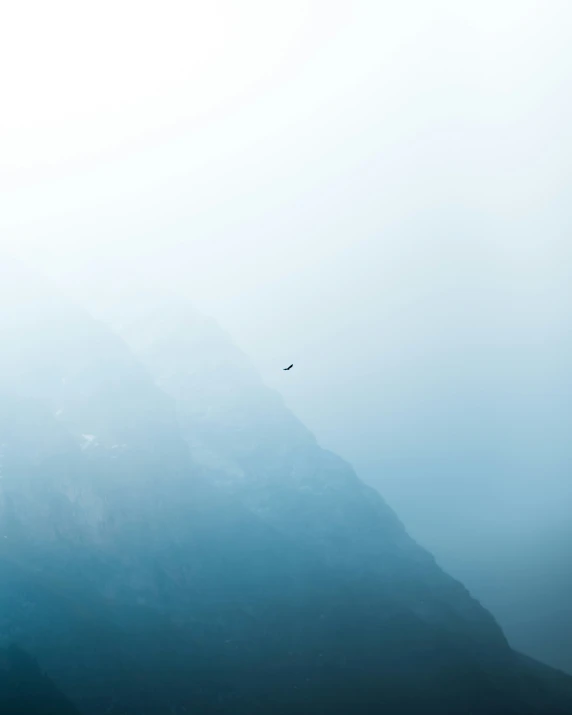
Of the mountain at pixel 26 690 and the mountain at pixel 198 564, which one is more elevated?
the mountain at pixel 198 564

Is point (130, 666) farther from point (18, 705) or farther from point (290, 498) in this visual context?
point (290, 498)

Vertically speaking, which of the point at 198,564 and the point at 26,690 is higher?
the point at 198,564

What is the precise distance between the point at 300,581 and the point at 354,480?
162ft

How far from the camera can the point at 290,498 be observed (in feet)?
573

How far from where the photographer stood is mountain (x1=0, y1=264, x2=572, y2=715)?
394 ft

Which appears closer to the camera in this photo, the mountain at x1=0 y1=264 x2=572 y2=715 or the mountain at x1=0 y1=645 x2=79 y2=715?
the mountain at x1=0 y1=645 x2=79 y2=715

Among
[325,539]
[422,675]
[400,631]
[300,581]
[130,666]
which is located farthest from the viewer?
[325,539]

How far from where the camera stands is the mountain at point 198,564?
120062mm

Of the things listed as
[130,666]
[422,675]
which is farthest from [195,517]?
[422,675]

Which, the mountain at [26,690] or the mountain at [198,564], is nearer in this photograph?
the mountain at [26,690]

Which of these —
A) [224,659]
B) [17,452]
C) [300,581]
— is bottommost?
[224,659]

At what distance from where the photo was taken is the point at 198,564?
145625 mm

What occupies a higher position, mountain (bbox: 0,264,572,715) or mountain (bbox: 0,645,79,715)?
mountain (bbox: 0,264,572,715)

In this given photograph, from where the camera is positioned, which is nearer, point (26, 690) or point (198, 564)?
point (26, 690)
